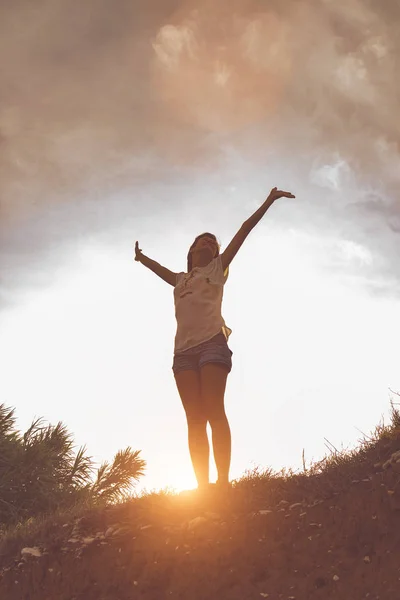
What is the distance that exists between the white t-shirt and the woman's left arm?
4.3 inches

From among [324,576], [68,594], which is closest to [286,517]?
[324,576]

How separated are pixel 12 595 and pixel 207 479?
2.00 metres

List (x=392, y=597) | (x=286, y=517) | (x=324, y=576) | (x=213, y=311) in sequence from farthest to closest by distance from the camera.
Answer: (x=213, y=311), (x=286, y=517), (x=324, y=576), (x=392, y=597)

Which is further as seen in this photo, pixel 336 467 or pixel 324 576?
pixel 336 467

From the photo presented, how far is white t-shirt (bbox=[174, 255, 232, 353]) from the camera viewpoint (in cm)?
596

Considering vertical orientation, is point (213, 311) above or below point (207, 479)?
above

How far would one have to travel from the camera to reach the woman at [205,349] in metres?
5.66

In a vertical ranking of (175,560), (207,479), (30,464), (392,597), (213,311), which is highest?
(213,311)

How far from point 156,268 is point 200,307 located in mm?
1091

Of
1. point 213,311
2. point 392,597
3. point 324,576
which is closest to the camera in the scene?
point 392,597

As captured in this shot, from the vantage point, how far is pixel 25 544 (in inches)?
213

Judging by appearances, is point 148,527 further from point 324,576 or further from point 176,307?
point 176,307

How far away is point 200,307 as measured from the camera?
606 cm

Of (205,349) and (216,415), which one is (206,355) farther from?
(216,415)
